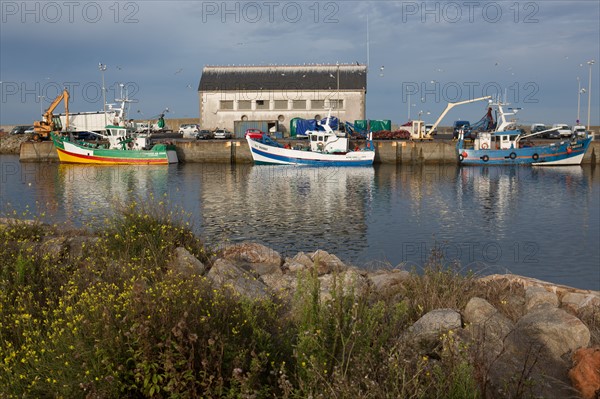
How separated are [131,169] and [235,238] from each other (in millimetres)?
29030

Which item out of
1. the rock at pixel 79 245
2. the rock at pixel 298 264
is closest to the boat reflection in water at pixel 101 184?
the rock at pixel 79 245

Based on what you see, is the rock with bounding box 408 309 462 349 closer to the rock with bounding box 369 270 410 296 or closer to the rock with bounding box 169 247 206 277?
the rock with bounding box 369 270 410 296

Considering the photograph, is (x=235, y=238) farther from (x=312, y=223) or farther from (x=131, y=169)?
(x=131, y=169)

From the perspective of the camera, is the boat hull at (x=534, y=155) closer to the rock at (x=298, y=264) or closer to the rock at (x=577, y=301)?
the rock at (x=298, y=264)

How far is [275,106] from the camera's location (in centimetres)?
6444

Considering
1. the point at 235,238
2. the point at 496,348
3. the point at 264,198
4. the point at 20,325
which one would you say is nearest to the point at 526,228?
the point at 235,238

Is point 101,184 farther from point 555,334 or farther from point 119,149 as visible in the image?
point 555,334

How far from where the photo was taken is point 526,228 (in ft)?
65.1

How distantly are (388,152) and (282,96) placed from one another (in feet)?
68.6

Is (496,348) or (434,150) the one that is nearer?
(496,348)

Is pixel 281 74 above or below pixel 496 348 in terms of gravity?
above

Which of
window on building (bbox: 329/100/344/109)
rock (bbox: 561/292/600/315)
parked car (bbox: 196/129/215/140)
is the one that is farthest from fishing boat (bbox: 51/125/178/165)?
rock (bbox: 561/292/600/315)

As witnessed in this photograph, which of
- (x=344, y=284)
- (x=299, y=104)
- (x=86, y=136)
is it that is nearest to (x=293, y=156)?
(x=299, y=104)

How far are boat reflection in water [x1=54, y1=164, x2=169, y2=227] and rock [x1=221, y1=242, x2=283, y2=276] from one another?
1043 centimetres
